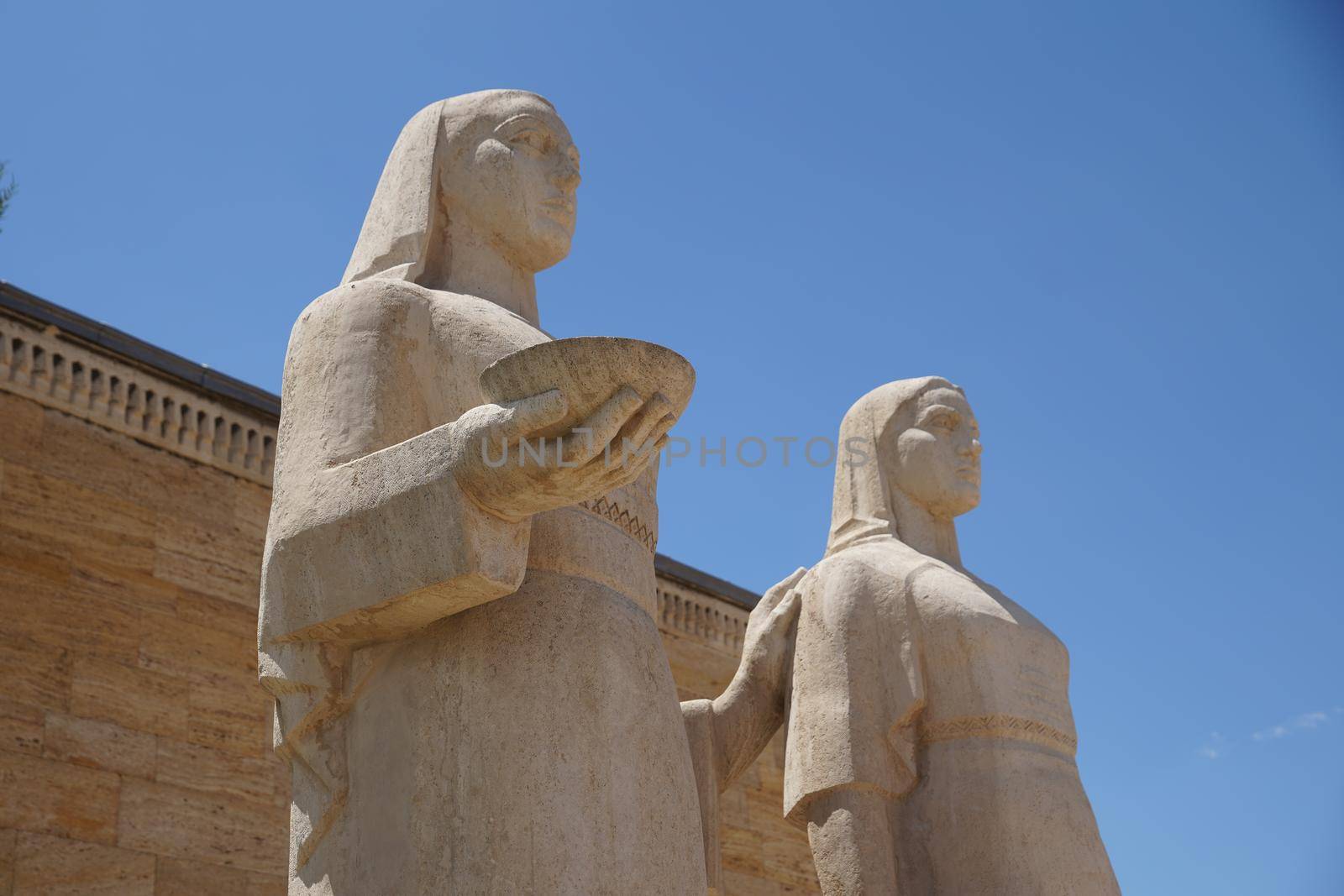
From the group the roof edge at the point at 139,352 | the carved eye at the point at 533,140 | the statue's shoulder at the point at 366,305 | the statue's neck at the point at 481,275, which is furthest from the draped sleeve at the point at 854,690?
the roof edge at the point at 139,352

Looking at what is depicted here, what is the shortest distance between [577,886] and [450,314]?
142cm

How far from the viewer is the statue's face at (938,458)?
5.76 m

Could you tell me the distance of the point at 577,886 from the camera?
3.52 m

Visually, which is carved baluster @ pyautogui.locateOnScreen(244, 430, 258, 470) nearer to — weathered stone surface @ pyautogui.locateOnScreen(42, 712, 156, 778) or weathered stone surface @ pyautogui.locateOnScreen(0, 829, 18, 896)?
weathered stone surface @ pyautogui.locateOnScreen(42, 712, 156, 778)

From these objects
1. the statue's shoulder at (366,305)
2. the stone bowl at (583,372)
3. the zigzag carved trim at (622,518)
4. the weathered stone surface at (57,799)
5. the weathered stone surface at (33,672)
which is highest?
the weathered stone surface at (33,672)

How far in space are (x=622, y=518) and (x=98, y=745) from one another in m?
4.87

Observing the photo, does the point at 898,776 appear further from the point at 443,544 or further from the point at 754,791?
the point at 754,791

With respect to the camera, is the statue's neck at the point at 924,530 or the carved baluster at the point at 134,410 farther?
the carved baluster at the point at 134,410

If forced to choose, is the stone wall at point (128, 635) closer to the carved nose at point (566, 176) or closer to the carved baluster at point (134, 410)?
the carved baluster at point (134, 410)

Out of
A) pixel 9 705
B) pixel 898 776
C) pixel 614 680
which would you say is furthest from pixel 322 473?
pixel 9 705

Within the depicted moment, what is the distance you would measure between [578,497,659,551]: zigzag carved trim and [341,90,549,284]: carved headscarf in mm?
776

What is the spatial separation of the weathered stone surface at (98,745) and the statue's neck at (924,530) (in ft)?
13.9

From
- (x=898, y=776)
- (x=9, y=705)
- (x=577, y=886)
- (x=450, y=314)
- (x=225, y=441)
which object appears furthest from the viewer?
(x=225, y=441)

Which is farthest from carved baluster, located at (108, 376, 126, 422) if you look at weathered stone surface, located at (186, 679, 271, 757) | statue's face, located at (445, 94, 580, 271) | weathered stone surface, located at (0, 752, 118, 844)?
statue's face, located at (445, 94, 580, 271)
